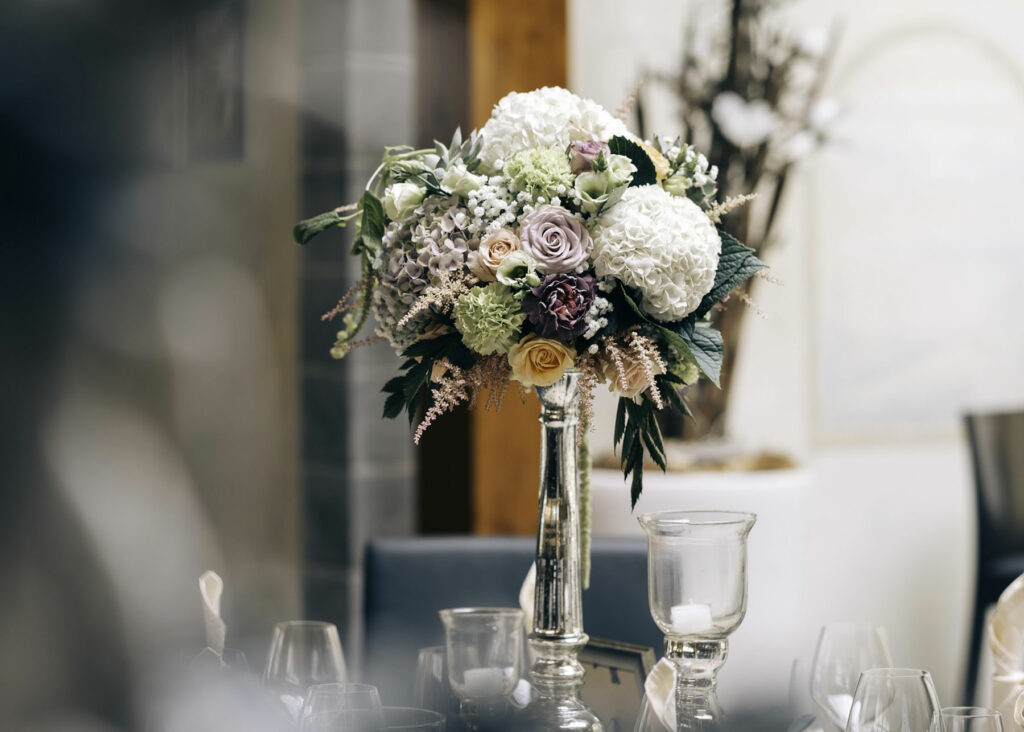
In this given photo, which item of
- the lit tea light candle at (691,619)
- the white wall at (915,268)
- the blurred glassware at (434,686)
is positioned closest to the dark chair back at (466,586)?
the blurred glassware at (434,686)

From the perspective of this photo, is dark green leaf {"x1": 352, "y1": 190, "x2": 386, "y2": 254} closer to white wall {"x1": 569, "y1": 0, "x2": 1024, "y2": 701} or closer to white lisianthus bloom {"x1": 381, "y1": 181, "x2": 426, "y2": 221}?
white lisianthus bloom {"x1": 381, "y1": 181, "x2": 426, "y2": 221}

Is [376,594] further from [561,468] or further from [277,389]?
[277,389]

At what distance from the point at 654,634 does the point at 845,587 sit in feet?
6.74

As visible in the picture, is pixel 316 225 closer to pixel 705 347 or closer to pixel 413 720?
pixel 705 347

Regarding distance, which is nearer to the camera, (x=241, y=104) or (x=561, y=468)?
(x=561, y=468)

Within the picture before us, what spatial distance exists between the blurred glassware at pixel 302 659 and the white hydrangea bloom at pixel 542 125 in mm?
572

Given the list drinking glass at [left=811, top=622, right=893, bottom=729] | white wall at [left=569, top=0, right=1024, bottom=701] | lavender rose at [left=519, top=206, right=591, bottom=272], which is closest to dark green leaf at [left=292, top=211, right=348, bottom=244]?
lavender rose at [left=519, top=206, right=591, bottom=272]

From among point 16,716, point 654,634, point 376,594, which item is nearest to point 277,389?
point 16,716

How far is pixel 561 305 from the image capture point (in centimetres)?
111

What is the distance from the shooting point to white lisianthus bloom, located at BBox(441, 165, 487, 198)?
46.2 inches

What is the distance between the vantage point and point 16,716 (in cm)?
238

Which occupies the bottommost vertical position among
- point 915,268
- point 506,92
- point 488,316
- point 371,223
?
point 488,316

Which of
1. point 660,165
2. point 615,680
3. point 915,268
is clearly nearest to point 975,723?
point 615,680

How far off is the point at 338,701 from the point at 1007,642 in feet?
2.30
